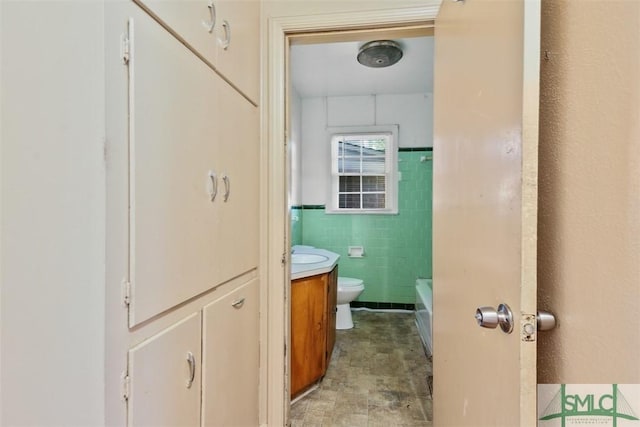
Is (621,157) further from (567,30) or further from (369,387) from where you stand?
(369,387)

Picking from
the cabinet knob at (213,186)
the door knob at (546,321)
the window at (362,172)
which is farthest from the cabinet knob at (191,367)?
the window at (362,172)

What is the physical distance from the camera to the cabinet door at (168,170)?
0.74 meters

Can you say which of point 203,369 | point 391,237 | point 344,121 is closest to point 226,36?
point 203,369

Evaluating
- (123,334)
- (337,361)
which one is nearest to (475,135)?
(123,334)

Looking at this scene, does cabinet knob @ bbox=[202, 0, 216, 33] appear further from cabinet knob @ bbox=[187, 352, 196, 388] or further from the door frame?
cabinet knob @ bbox=[187, 352, 196, 388]

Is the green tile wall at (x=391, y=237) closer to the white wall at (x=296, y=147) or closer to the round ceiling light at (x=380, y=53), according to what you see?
the white wall at (x=296, y=147)

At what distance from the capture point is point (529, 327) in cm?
62

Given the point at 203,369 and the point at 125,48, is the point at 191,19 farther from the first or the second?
the point at 203,369

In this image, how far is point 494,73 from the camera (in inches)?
30.8

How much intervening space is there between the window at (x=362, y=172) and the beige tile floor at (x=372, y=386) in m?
1.41

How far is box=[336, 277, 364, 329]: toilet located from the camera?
295 centimetres

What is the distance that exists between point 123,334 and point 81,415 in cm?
16

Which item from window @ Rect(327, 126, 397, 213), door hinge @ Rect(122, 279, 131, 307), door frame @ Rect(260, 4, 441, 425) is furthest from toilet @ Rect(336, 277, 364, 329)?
door hinge @ Rect(122, 279, 131, 307)

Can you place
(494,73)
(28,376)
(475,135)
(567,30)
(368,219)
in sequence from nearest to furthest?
1. (28,376)
2. (567,30)
3. (494,73)
4. (475,135)
5. (368,219)
